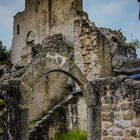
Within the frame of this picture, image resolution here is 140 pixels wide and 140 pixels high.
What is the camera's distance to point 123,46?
22.0m

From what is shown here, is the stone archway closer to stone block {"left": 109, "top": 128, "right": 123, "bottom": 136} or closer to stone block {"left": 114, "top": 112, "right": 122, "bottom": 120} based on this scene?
stone block {"left": 109, "top": 128, "right": 123, "bottom": 136}

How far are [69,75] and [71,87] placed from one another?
31.7 ft

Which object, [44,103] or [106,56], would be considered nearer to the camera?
[106,56]

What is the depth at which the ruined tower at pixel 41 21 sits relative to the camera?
93.7 feet

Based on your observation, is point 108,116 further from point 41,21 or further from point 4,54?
point 4,54

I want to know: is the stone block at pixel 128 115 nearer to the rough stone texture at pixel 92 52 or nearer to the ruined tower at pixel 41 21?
the rough stone texture at pixel 92 52

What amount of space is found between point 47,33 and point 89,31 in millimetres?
16087

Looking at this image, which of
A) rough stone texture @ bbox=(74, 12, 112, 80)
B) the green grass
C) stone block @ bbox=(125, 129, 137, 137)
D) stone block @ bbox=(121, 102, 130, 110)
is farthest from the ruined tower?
stone block @ bbox=(125, 129, 137, 137)

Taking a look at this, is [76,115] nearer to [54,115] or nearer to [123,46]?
[54,115]

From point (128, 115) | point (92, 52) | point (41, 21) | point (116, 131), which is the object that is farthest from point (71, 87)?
point (41, 21)

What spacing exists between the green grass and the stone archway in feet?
12.4

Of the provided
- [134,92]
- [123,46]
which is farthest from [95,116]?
[123,46]

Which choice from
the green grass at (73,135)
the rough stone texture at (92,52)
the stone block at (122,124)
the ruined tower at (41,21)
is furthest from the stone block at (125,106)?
the ruined tower at (41,21)

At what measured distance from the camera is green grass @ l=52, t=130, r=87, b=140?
12.1 metres
